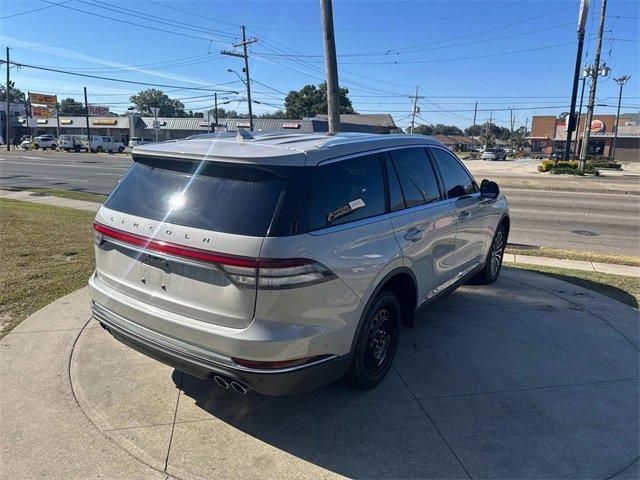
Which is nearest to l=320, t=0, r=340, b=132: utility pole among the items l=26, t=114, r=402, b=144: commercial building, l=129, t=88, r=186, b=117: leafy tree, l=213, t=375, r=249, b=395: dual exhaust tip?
l=213, t=375, r=249, b=395: dual exhaust tip

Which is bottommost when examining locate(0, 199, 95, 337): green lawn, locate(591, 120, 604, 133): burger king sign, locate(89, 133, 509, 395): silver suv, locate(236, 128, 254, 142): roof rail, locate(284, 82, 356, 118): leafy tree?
locate(0, 199, 95, 337): green lawn

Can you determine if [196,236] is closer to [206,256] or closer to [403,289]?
[206,256]

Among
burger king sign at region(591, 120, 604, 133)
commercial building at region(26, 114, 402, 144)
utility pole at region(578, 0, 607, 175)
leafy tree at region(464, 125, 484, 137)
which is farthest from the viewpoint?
leafy tree at region(464, 125, 484, 137)

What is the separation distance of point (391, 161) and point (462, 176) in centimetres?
157

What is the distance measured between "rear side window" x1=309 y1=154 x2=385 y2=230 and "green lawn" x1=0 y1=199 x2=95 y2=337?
3.30 m

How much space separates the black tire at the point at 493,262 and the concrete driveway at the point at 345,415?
1343 mm

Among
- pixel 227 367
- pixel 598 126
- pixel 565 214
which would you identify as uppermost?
pixel 598 126

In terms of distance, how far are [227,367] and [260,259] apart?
25.5 inches

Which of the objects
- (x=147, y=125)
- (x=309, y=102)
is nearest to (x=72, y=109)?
(x=147, y=125)

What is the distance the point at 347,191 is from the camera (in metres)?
3.07

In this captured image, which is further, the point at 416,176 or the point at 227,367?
the point at 416,176

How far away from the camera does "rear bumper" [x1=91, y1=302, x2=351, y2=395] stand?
2.62m

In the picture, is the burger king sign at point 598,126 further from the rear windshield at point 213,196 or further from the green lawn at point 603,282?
the rear windshield at point 213,196

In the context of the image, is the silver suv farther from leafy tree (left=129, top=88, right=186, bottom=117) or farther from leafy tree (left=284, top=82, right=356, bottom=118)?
leafy tree (left=129, top=88, right=186, bottom=117)
